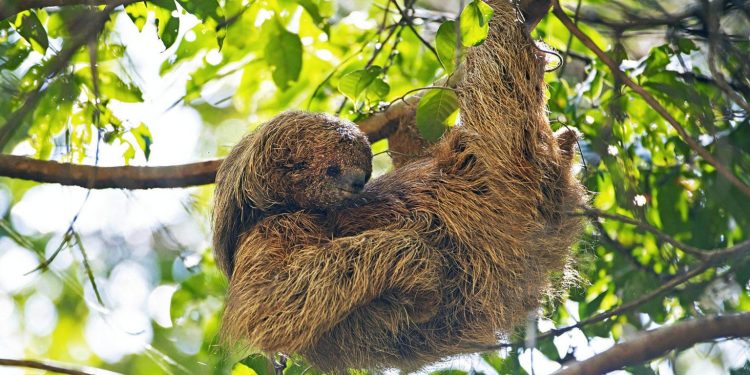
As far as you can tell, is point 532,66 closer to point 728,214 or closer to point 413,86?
point 728,214

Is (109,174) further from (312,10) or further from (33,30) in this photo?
(312,10)

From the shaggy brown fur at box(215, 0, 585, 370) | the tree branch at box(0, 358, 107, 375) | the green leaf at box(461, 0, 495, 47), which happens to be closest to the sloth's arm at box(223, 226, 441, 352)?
the shaggy brown fur at box(215, 0, 585, 370)

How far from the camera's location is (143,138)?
25.3ft

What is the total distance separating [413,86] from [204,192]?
10.0 feet

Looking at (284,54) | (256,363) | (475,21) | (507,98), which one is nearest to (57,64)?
(284,54)

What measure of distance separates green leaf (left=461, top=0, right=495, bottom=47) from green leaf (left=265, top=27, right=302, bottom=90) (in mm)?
3332

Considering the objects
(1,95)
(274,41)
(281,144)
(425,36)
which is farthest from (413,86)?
(1,95)

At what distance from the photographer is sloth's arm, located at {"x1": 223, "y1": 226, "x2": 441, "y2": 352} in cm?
585

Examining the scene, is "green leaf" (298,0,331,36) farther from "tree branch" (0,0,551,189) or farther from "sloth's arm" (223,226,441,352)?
"sloth's arm" (223,226,441,352)

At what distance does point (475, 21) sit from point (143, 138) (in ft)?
12.9

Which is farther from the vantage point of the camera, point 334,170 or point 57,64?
point 334,170

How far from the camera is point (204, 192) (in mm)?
9898

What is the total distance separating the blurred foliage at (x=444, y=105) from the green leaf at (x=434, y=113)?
1 cm

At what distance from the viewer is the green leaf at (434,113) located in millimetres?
6102
